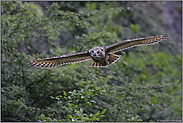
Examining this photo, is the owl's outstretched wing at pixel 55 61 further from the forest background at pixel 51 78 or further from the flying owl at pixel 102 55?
the forest background at pixel 51 78

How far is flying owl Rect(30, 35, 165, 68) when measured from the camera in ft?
14.5

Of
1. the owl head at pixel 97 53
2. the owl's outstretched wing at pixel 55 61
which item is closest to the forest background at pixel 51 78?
the owl's outstretched wing at pixel 55 61

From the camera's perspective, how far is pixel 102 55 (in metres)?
4.46

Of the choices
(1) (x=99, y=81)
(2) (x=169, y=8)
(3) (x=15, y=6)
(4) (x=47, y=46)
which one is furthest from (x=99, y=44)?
(2) (x=169, y=8)

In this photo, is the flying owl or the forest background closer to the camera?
the flying owl

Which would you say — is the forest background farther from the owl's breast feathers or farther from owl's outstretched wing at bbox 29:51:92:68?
the owl's breast feathers

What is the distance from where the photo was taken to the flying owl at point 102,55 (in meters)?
4.42

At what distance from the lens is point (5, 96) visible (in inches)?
202

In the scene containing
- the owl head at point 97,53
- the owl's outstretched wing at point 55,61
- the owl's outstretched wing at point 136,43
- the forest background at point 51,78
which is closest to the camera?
the owl head at point 97,53

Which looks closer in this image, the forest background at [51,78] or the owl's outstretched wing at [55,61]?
the owl's outstretched wing at [55,61]

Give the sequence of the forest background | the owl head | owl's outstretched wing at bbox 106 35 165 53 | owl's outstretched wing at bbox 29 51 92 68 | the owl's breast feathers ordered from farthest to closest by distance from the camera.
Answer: the forest background
owl's outstretched wing at bbox 29 51 92 68
the owl's breast feathers
owl's outstretched wing at bbox 106 35 165 53
the owl head

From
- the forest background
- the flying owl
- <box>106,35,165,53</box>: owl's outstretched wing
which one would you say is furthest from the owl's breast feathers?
the forest background

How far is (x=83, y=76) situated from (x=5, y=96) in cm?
175

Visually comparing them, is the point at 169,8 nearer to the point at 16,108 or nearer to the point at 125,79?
the point at 125,79
